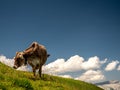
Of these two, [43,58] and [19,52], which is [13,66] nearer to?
[19,52]

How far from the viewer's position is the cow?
24.8 metres

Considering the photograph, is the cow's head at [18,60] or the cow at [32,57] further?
the cow at [32,57]

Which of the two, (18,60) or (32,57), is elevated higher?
(32,57)

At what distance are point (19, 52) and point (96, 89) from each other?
63.0 feet

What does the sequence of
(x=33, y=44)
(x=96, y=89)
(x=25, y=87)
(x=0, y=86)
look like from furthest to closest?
(x=96, y=89)
(x=33, y=44)
(x=25, y=87)
(x=0, y=86)

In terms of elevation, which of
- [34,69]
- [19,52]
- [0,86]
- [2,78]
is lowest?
[0,86]

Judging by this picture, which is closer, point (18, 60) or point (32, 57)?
point (18, 60)

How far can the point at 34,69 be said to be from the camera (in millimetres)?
25406

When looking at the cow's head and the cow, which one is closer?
the cow's head

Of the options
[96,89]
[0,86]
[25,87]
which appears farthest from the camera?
[96,89]

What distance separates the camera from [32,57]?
25.6 metres

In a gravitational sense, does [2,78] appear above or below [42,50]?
below

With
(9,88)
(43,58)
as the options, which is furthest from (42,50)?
(9,88)

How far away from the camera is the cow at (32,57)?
24.8 meters
